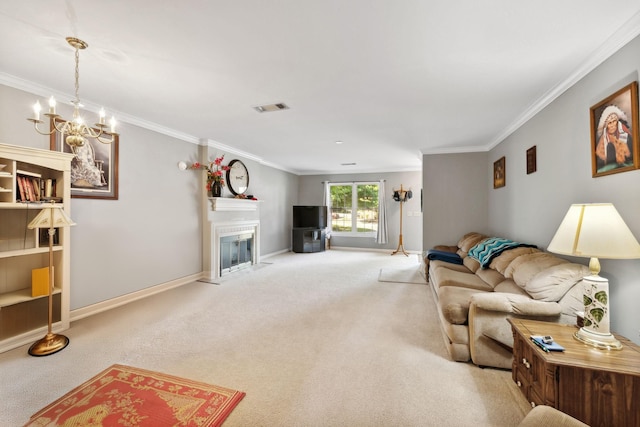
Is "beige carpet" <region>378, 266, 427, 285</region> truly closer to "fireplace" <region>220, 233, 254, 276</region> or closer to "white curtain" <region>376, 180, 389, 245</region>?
"white curtain" <region>376, 180, 389, 245</region>

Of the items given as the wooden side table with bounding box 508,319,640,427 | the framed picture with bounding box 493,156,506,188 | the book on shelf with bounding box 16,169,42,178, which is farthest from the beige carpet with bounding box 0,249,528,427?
the framed picture with bounding box 493,156,506,188

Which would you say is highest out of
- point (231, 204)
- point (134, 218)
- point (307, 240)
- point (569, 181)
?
point (569, 181)

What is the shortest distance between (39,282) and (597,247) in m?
4.30

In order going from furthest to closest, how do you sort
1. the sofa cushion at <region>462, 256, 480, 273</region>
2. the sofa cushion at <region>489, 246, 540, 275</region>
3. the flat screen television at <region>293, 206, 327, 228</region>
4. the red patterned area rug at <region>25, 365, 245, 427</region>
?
the flat screen television at <region>293, 206, 327, 228</region>, the sofa cushion at <region>462, 256, 480, 273</region>, the sofa cushion at <region>489, 246, 540, 275</region>, the red patterned area rug at <region>25, 365, 245, 427</region>

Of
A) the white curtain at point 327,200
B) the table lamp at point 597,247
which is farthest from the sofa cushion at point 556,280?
the white curtain at point 327,200

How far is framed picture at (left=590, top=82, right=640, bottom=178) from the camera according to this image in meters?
1.71

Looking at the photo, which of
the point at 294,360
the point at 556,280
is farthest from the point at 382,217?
the point at 294,360

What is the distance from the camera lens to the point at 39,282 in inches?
98.8

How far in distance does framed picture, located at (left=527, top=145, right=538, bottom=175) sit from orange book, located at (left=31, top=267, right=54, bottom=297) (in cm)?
521

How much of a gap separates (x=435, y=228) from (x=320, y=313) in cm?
313

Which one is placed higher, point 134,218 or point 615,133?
point 615,133

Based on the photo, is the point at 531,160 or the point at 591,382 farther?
the point at 531,160

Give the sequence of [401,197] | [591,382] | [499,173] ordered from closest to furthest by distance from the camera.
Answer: [591,382] → [499,173] → [401,197]

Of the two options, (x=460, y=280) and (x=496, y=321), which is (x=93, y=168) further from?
(x=460, y=280)
